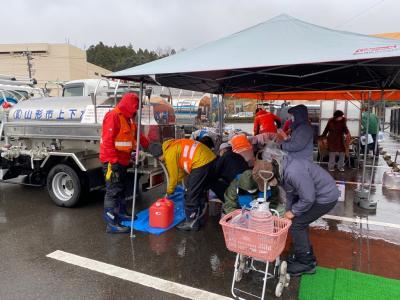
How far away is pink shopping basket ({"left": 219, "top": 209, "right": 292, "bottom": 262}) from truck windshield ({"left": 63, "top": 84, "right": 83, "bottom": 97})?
21.8ft

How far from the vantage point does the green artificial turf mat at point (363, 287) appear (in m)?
Result: 3.23

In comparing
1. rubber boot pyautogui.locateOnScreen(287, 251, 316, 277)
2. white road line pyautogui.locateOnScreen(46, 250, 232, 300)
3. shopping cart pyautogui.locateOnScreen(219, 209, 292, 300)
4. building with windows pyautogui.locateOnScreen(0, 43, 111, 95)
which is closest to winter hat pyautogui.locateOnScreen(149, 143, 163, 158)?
white road line pyautogui.locateOnScreen(46, 250, 232, 300)

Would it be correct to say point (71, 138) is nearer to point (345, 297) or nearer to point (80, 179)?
point (80, 179)

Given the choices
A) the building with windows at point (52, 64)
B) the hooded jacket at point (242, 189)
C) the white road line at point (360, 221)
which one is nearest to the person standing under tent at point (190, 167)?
the hooded jacket at point (242, 189)

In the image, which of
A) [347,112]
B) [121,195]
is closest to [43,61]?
[347,112]

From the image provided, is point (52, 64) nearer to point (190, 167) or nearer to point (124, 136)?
point (124, 136)

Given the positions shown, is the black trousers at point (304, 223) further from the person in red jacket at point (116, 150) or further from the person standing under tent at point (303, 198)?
the person in red jacket at point (116, 150)

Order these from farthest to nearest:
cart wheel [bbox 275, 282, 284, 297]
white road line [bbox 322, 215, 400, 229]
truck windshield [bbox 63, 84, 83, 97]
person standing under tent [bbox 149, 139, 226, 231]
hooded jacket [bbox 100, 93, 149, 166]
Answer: truck windshield [bbox 63, 84, 83, 97], white road line [bbox 322, 215, 400, 229], person standing under tent [bbox 149, 139, 226, 231], hooded jacket [bbox 100, 93, 149, 166], cart wheel [bbox 275, 282, 284, 297]

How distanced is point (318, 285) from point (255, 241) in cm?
112

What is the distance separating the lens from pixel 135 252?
425 cm

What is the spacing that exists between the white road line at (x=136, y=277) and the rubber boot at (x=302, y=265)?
87 cm

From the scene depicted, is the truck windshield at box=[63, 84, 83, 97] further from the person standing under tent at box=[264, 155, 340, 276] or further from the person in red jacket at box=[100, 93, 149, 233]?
the person standing under tent at box=[264, 155, 340, 276]

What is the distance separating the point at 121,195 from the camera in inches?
202

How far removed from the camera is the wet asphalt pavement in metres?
3.43
